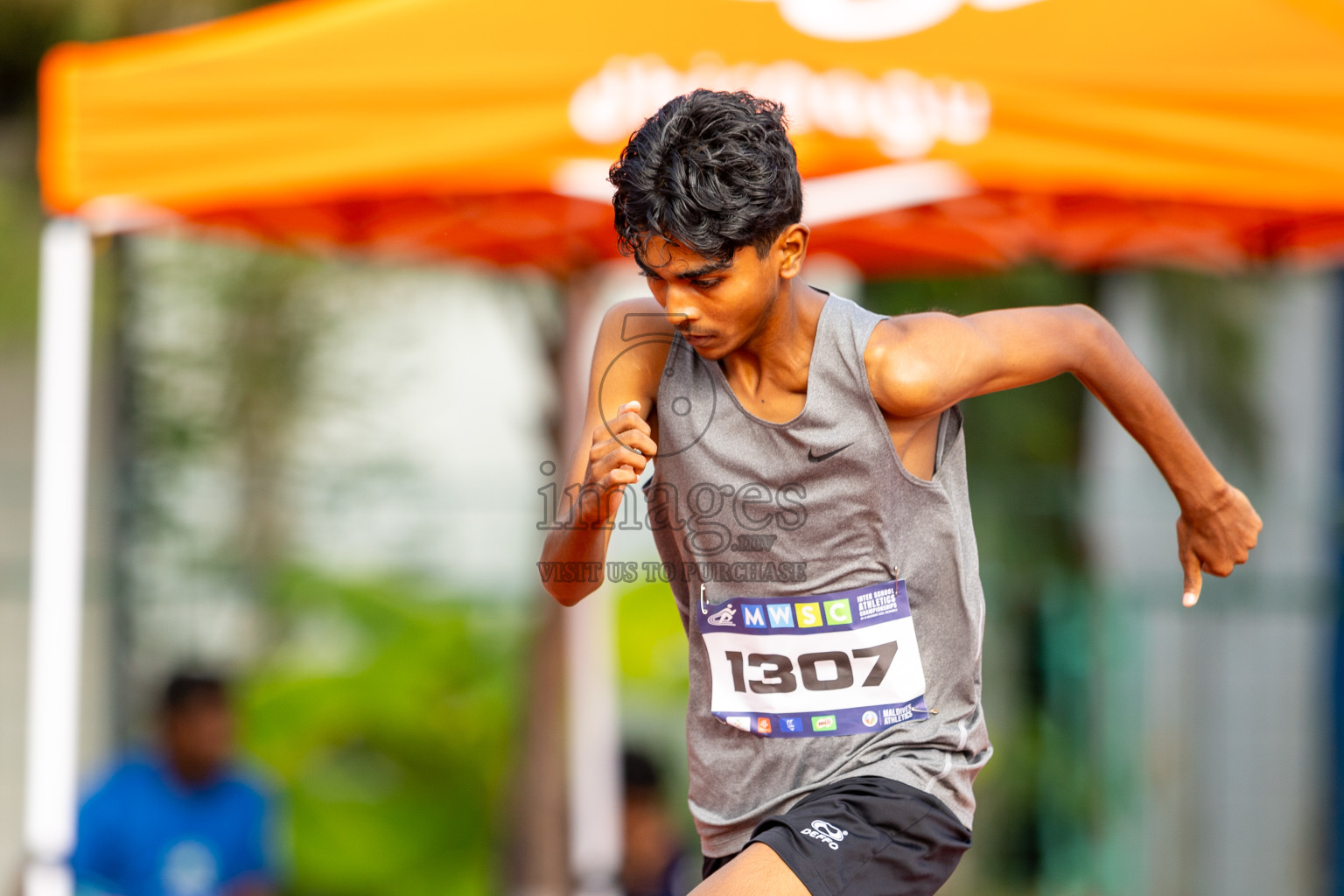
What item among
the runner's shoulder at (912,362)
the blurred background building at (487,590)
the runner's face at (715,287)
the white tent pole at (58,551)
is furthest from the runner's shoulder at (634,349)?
the blurred background building at (487,590)

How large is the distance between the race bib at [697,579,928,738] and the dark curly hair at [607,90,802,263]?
20.7 inches

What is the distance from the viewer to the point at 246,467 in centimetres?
623

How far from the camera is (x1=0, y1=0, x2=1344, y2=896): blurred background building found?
547 centimetres

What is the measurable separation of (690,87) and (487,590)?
365 centimetres

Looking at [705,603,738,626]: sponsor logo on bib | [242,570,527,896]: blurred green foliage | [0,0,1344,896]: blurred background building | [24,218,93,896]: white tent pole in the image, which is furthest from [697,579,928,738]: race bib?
[242,570,527,896]: blurred green foliage

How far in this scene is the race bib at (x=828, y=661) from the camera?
6.67 ft

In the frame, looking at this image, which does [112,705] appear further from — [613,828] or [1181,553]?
[1181,553]

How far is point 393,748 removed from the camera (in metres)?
5.56

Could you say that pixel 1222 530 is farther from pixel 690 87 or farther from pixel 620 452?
pixel 690 87

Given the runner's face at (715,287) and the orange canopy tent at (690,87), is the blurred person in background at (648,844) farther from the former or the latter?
the runner's face at (715,287)

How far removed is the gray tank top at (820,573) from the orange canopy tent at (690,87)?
1.13m

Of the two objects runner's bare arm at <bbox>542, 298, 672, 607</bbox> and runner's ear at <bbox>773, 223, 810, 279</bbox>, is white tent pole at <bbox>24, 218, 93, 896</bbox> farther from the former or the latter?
runner's ear at <bbox>773, 223, 810, 279</bbox>

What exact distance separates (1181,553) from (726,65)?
4.96 ft

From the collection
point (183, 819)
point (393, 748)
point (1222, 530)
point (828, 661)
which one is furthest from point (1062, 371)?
point (393, 748)
